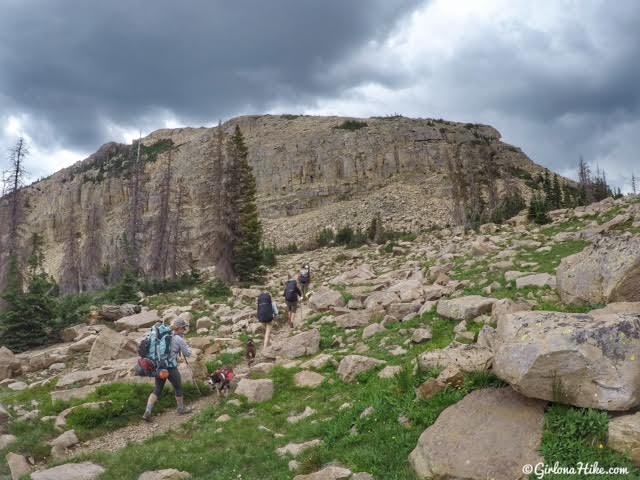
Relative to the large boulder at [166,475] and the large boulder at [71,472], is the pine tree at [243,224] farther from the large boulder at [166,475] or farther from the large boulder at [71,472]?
the large boulder at [166,475]

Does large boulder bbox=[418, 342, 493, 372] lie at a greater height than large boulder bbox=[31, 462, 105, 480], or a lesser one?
greater

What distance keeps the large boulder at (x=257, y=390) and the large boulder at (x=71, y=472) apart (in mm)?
3220

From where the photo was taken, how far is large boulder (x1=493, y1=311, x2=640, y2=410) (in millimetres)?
5258

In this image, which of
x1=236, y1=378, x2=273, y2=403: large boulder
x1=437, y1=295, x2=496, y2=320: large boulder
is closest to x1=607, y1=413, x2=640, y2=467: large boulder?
x1=437, y1=295, x2=496, y2=320: large boulder

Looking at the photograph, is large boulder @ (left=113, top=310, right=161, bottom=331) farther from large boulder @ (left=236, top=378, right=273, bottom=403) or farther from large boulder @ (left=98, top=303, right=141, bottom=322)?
large boulder @ (left=236, top=378, right=273, bottom=403)

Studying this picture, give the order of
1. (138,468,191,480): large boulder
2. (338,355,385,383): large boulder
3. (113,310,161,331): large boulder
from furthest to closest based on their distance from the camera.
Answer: (113,310,161,331): large boulder, (338,355,385,383): large boulder, (138,468,191,480): large boulder

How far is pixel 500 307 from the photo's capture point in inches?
371

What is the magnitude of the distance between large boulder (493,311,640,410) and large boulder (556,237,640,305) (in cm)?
203

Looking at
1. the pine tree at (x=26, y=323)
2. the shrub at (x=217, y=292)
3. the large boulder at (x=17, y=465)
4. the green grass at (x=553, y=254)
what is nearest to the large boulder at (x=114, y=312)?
the pine tree at (x=26, y=323)

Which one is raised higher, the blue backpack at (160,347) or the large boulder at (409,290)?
the large boulder at (409,290)

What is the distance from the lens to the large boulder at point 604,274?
297 inches

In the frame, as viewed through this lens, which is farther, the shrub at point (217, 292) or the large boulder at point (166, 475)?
the shrub at point (217, 292)

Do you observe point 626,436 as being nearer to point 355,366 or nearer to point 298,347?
point 355,366

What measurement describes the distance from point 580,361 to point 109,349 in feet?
44.7
